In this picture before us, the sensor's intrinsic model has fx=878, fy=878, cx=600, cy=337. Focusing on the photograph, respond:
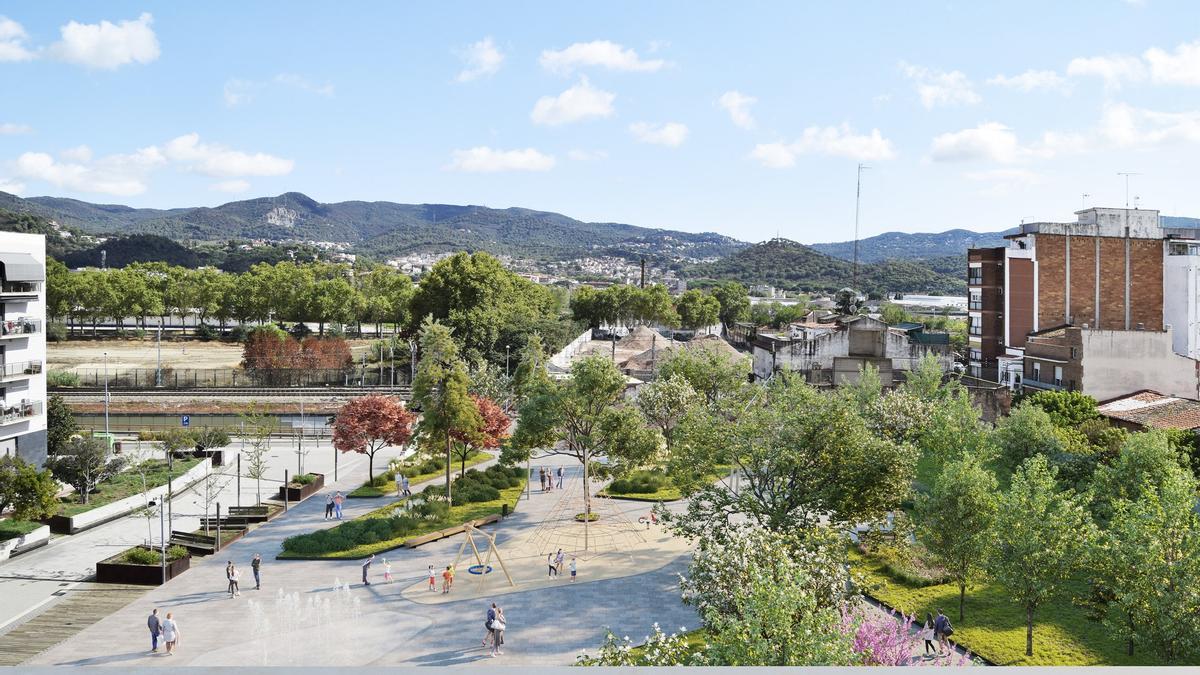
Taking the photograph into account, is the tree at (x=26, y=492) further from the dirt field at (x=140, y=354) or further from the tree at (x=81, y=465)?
the dirt field at (x=140, y=354)

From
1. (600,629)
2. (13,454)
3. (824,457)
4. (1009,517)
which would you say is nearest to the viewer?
(1009,517)

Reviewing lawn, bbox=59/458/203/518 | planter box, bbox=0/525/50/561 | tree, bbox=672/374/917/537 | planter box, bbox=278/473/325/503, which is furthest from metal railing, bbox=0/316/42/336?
tree, bbox=672/374/917/537

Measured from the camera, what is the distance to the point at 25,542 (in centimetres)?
2900

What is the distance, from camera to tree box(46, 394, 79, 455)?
1545 inches

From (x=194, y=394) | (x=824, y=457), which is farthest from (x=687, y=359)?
(x=194, y=394)

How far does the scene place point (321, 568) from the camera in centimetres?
2702

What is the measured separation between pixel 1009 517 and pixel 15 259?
1476 inches

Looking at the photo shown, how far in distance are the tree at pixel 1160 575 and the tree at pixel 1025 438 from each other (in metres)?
12.1

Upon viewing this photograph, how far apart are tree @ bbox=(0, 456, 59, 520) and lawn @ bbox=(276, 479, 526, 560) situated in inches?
313

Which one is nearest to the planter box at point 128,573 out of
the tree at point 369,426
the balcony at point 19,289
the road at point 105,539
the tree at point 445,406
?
the road at point 105,539

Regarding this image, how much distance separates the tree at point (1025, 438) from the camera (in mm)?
30766

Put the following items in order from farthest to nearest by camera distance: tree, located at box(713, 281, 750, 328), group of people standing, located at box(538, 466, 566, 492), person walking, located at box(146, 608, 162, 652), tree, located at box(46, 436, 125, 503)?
tree, located at box(713, 281, 750, 328) < group of people standing, located at box(538, 466, 566, 492) < tree, located at box(46, 436, 125, 503) < person walking, located at box(146, 608, 162, 652)

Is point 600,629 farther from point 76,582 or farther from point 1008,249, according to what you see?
point 1008,249

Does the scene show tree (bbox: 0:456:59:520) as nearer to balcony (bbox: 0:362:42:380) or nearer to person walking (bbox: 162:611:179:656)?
balcony (bbox: 0:362:42:380)
